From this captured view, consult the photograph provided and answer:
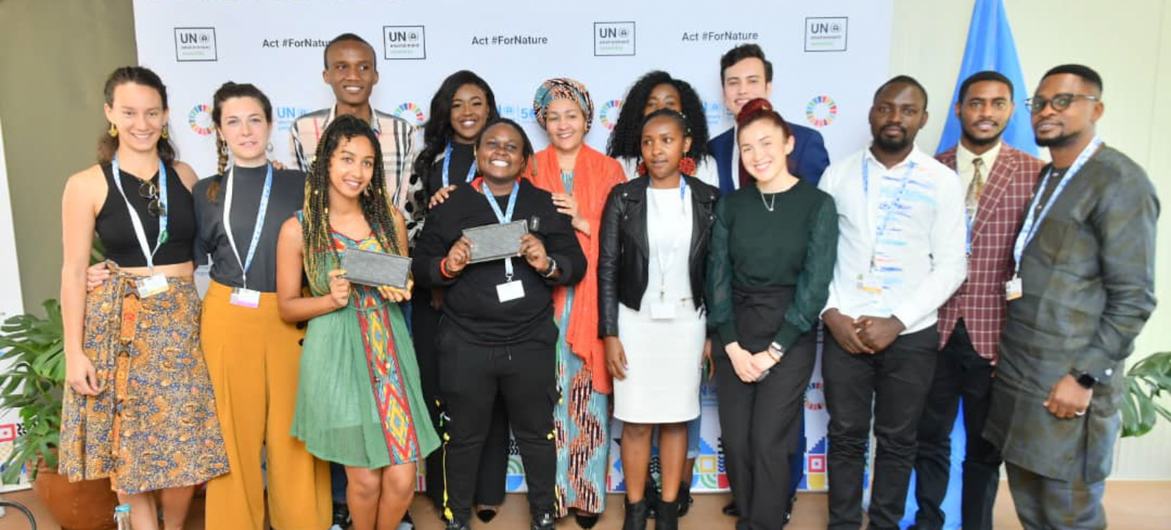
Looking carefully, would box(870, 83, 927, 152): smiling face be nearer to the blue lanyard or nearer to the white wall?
the blue lanyard

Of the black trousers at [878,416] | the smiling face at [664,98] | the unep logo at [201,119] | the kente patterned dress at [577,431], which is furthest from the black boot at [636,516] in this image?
the unep logo at [201,119]

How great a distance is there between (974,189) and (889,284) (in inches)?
23.0

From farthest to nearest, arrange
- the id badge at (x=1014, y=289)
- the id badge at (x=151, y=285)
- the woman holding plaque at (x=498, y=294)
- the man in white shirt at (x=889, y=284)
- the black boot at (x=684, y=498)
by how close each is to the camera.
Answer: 1. the black boot at (x=684, y=498)
2. the woman holding plaque at (x=498, y=294)
3. the man in white shirt at (x=889, y=284)
4. the id badge at (x=151, y=285)
5. the id badge at (x=1014, y=289)

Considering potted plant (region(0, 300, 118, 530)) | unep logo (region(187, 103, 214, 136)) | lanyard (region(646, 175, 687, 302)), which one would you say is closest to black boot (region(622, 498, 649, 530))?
lanyard (region(646, 175, 687, 302))

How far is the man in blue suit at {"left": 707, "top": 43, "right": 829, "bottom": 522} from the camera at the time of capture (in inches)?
125

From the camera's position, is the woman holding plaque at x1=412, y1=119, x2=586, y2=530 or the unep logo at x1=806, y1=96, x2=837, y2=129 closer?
the woman holding plaque at x1=412, y1=119, x2=586, y2=530

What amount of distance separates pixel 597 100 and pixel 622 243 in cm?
109

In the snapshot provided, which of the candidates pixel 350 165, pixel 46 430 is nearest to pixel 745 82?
pixel 350 165

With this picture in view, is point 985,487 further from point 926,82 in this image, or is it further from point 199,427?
point 199,427

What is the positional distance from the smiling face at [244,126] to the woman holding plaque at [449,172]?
0.76 meters

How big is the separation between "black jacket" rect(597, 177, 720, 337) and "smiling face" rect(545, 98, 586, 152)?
35cm

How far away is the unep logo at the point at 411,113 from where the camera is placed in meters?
3.60

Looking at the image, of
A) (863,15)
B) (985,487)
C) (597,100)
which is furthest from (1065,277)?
(597,100)

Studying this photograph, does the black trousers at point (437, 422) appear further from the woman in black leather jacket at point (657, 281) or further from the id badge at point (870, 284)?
the id badge at point (870, 284)
